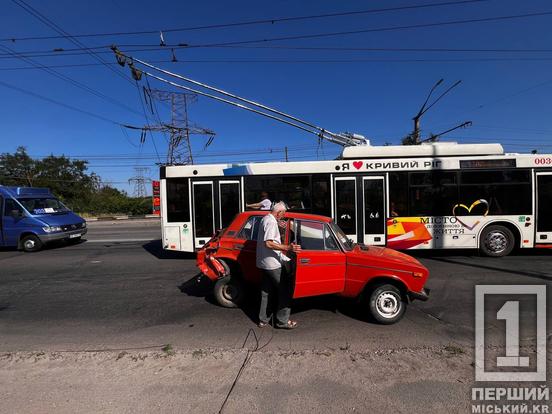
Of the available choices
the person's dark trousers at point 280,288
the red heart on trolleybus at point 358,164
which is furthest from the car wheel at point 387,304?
the red heart on trolleybus at point 358,164

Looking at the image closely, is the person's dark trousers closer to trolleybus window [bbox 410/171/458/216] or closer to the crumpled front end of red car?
the crumpled front end of red car

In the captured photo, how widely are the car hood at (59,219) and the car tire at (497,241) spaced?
15044 mm

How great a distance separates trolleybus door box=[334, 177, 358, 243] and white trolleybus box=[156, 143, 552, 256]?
1.1 inches

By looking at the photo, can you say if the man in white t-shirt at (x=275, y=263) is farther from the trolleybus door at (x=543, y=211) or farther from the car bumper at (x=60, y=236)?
the car bumper at (x=60, y=236)

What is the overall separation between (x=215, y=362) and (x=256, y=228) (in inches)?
97.7

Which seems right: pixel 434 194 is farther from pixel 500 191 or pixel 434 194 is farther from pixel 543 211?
pixel 543 211

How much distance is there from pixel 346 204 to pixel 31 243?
12044 millimetres

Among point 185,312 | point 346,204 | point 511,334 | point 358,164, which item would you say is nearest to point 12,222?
point 185,312

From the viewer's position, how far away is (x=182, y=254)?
36.6 feet

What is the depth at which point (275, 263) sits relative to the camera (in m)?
4.39

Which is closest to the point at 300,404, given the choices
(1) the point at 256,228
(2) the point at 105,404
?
(2) the point at 105,404

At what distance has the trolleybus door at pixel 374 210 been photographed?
938 cm

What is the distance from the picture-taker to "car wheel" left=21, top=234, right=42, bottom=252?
12664 millimetres

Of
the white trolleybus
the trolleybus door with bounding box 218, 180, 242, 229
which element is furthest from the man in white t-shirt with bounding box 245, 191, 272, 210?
the trolleybus door with bounding box 218, 180, 242, 229
